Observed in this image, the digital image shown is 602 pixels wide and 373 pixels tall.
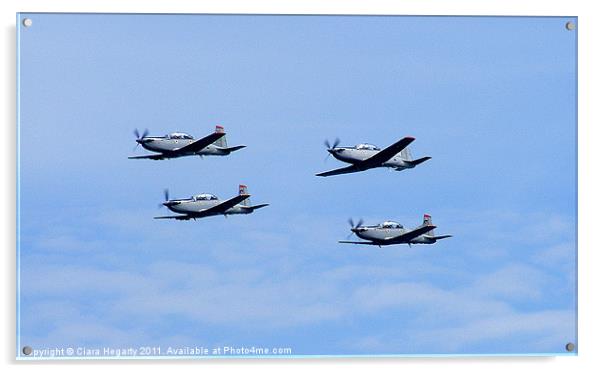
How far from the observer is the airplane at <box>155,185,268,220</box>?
10.3 meters

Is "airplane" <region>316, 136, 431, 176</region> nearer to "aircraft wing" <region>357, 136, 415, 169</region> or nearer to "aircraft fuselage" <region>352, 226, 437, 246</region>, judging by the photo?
"aircraft wing" <region>357, 136, 415, 169</region>

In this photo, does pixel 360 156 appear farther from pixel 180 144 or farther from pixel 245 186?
pixel 180 144

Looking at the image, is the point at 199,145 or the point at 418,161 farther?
the point at 418,161

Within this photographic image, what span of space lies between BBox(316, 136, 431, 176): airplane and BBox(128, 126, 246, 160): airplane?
1.03m

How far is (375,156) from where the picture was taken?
10.6 meters

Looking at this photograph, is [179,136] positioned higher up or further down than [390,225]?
higher up

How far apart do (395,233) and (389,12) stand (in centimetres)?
206

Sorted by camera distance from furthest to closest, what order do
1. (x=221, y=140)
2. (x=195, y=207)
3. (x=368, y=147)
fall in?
(x=368, y=147)
(x=221, y=140)
(x=195, y=207)

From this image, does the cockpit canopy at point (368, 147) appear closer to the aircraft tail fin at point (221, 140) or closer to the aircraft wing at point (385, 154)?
the aircraft wing at point (385, 154)

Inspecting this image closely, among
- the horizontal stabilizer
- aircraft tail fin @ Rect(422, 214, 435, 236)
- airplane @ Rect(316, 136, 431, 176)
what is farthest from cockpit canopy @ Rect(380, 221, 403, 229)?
the horizontal stabilizer

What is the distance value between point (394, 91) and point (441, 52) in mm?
580

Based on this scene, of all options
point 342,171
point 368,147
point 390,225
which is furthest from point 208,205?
point 390,225

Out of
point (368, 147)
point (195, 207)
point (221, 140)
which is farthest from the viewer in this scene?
point (368, 147)
